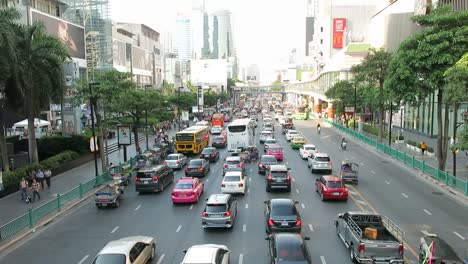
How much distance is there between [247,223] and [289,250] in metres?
7.89

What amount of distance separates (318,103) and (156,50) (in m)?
66.6

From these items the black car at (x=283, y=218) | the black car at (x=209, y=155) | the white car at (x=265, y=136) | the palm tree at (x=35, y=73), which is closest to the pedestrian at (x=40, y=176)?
the palm tree at (x=35, y=73)

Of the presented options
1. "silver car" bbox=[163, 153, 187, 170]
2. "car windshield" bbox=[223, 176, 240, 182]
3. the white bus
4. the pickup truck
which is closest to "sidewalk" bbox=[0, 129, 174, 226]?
"silver car" bbox=[163, 153, 187, 170]

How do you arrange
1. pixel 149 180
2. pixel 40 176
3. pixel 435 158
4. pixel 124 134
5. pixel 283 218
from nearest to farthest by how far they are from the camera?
pixel 283 218 → pixel 149 180 → pixel 40 176 → pixel 124 134 → pixel 435 158

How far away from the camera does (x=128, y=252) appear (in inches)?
614

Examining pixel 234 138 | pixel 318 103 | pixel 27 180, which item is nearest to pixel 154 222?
pixel 27 180

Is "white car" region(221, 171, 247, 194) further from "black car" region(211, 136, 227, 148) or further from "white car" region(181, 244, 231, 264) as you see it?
"black car" region(211, 136, 227, 148)

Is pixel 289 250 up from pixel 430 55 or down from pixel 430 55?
down

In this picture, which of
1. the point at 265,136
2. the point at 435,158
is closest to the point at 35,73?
the point at 265,136

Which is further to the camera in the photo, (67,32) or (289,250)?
(67,32)

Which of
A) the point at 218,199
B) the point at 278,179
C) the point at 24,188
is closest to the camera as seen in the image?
the point at 218,199

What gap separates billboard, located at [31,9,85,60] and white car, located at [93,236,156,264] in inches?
2041

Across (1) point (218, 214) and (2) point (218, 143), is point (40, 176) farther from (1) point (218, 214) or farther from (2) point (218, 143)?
(2) point (218, 143)

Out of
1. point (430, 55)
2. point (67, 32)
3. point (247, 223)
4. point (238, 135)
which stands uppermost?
point (67, 32)
